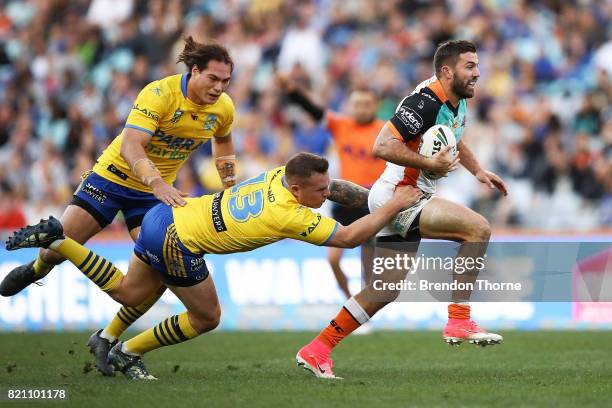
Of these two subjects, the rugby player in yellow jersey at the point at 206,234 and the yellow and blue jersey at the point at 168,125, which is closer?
the rugby player in yellow jersey at the point at 206,234

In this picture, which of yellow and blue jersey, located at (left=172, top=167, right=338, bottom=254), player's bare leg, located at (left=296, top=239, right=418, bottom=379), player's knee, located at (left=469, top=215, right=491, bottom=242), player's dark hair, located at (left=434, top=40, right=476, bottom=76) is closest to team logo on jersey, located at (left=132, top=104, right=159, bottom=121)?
yellow and blue jersey, located at (left=172, top=167, right=338, bottom=254)

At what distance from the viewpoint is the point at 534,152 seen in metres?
18.5

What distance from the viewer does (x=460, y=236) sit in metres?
9.30

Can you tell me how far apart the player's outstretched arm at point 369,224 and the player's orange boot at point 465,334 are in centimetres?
114

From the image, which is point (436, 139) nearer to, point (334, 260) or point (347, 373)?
point (347, 373)

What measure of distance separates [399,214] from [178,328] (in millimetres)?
2133

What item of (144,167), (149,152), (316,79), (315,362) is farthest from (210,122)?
(316,79)

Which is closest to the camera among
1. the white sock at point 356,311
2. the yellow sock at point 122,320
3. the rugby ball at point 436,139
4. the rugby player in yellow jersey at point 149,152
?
the rugby ball at point 436,139

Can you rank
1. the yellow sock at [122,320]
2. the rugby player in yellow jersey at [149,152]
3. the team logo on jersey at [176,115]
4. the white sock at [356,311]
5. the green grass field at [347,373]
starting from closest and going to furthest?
the green grass field at [347,373] → the white sock at [356,311] → the rugby player in yellow jersey at [149,152] → the yellow sock at [122,320] → the team logo on jersey at [176,115]

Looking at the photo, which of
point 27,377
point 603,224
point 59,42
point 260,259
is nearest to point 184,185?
point 260,259

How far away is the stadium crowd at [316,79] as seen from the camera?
60.1 ft

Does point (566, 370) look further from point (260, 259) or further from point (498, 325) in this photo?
point (260, 259)

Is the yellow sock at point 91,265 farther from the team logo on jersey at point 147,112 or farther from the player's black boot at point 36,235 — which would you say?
the team logo on jersey at point 147,112

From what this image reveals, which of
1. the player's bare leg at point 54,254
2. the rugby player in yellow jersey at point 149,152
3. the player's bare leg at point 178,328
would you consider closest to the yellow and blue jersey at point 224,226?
the player's bare leg at point 178,328
